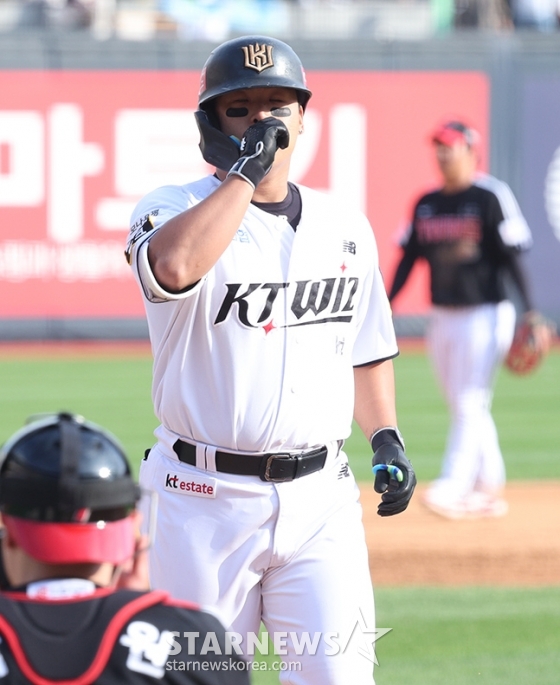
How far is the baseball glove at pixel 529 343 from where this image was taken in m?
8.48

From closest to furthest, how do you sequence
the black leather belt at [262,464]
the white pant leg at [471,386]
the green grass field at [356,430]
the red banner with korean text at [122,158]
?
1. the black leather belt at [262,464]
2. the white pant leg at [471,386]
3. the green grass field at [356,430]
4. the red banner with korean text at [122,158]

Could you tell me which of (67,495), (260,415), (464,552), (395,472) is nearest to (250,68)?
(260,415)

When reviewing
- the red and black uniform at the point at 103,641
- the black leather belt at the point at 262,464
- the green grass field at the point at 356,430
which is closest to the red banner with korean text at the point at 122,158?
the green grass field at the point at 356,430

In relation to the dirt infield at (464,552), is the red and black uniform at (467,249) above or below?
above

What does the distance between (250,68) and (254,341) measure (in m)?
0.80

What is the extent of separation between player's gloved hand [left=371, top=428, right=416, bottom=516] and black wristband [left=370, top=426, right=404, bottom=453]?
4 cm

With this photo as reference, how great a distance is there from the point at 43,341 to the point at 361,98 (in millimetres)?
5549

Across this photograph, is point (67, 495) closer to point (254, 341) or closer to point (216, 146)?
point (254, 341)

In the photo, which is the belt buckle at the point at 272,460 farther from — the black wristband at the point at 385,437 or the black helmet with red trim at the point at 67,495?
the black helmet with red trim at the point at 67,495

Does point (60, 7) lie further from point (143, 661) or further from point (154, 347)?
point (143, 661)

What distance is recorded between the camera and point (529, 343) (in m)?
8.54

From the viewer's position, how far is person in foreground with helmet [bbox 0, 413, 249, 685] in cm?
214

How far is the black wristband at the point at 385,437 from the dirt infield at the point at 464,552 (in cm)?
336

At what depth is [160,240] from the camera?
134 inches
